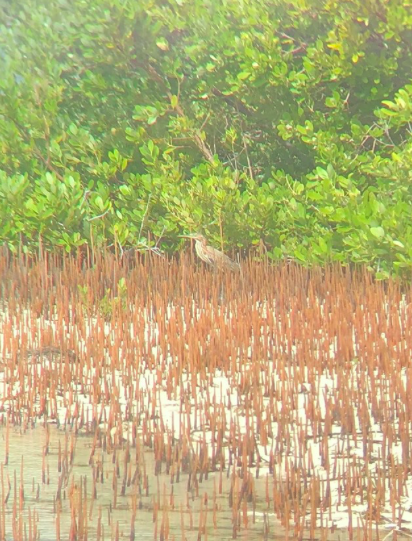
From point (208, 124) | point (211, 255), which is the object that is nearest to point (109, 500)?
point (211, 255)

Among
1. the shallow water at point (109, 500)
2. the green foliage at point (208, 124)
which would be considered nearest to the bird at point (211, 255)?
the green foliage at point (208, 124)

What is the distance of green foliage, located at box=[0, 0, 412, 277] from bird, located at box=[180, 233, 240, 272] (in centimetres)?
19

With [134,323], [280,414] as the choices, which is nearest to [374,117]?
[134,323]

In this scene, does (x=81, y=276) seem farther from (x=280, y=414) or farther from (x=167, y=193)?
(x=280, y=414)

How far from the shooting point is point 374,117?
27.7 ft

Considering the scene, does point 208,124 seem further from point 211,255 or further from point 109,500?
point 109,500

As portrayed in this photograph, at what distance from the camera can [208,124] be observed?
8.85 metres

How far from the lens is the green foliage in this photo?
310 inches

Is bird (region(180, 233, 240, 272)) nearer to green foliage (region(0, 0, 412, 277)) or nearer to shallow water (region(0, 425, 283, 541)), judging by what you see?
green foliage (region(0, 0, 412, 277))

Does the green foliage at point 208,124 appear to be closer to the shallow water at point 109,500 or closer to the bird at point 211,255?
the bird at point 211,255

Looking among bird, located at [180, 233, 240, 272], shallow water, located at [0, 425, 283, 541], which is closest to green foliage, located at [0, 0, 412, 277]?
bird, located at [180, 233, 240, 272]

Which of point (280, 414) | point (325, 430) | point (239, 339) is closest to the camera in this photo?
point (325, 430)

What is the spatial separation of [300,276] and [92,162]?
7.93 ft

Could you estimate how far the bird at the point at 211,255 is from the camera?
7891mm
